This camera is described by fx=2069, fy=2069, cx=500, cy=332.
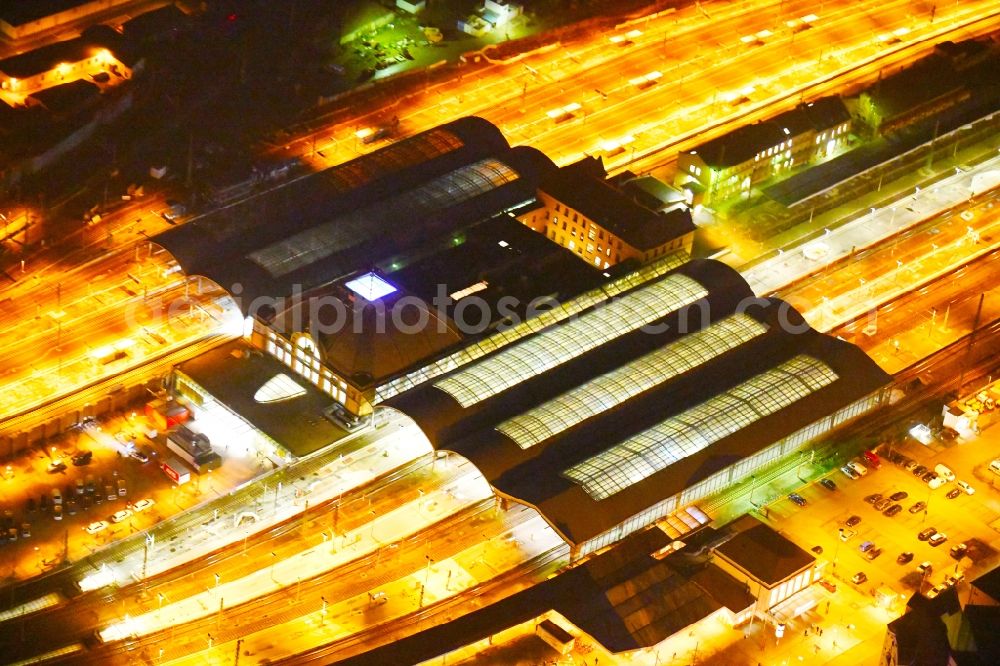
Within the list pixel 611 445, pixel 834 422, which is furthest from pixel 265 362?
pixel 834 422

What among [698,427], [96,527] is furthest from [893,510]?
[96,527]

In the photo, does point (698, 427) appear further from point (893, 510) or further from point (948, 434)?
point (948, 434)

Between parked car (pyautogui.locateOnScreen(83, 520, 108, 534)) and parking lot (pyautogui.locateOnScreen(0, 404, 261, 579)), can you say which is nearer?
parking lot (pyautogui.locateOnScreen(0, 404, 261, 579))

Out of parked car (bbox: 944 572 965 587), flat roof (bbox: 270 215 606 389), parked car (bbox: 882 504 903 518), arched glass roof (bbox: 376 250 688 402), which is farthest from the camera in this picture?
flat roof (bbox: 270 215 606 389)

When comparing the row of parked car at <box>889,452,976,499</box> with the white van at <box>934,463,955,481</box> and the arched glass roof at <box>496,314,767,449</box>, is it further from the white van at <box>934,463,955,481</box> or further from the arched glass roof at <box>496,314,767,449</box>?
the arched glass roof at <box>496,314,767,449</box>

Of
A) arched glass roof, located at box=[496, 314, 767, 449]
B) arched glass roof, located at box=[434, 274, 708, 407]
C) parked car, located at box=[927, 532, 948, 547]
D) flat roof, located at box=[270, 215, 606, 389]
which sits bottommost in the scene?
parked car, located at box=[927, 532, 948, 547]

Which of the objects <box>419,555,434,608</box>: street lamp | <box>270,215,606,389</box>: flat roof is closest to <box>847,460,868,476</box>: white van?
<box>270,215,606,389</box>: flat roof

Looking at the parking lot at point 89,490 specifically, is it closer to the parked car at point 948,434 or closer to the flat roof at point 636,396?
the flat roof at point 636,396

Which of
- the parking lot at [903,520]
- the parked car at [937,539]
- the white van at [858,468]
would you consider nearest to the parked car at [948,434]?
the parking lot at [903,520]
